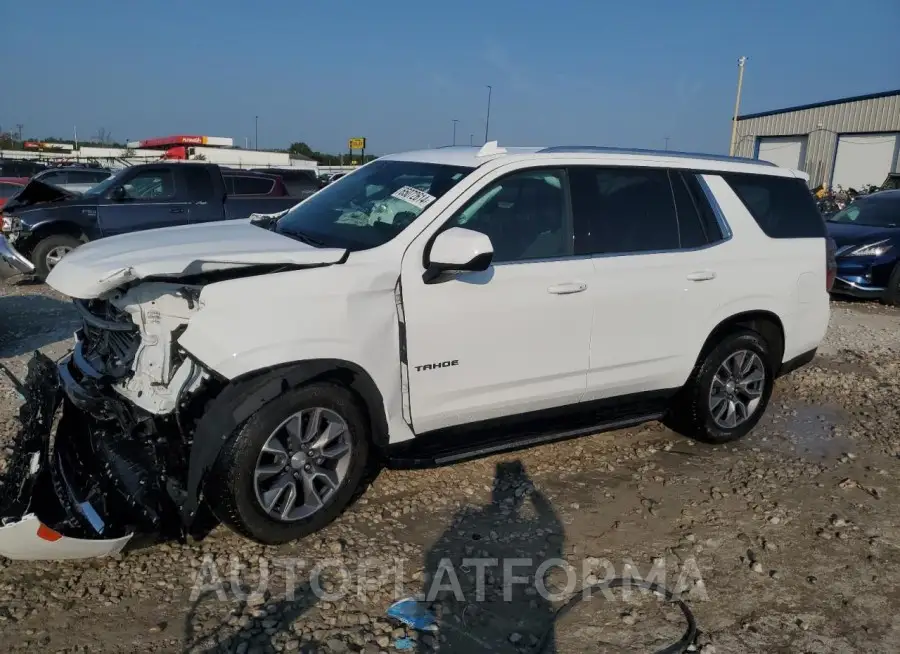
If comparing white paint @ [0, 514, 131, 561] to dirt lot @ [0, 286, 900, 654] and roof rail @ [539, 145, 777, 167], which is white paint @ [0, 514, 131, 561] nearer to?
dirt lot @ [0, 286, 900, 654]

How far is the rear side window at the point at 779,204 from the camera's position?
4871mm

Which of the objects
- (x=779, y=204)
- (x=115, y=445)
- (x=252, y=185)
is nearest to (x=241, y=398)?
(x=115, y=445)

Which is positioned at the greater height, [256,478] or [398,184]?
[398,184]

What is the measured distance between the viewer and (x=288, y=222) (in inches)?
173

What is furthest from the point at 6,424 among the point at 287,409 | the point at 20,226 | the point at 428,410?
the point at 20,226

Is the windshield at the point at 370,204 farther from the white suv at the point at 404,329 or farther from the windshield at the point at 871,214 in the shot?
the windshield at the point at 871,214

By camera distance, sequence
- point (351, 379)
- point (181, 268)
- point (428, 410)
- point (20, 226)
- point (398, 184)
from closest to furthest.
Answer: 1. point (181, 268)
2. point (351, 379)
3. point (428, 410)
4. point (398, 184)
5. point (20, 226)

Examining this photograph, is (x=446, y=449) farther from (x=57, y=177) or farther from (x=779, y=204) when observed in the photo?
(x=57, y=177)

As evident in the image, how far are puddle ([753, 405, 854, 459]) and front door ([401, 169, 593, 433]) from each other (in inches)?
76.0

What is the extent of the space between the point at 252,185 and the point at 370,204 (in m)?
7.96

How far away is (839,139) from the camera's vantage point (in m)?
34.2

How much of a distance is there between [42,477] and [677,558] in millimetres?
3059

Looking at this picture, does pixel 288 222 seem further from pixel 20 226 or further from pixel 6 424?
pixel 20 226

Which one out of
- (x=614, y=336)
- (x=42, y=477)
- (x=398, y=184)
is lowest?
(x=42, y=477)
